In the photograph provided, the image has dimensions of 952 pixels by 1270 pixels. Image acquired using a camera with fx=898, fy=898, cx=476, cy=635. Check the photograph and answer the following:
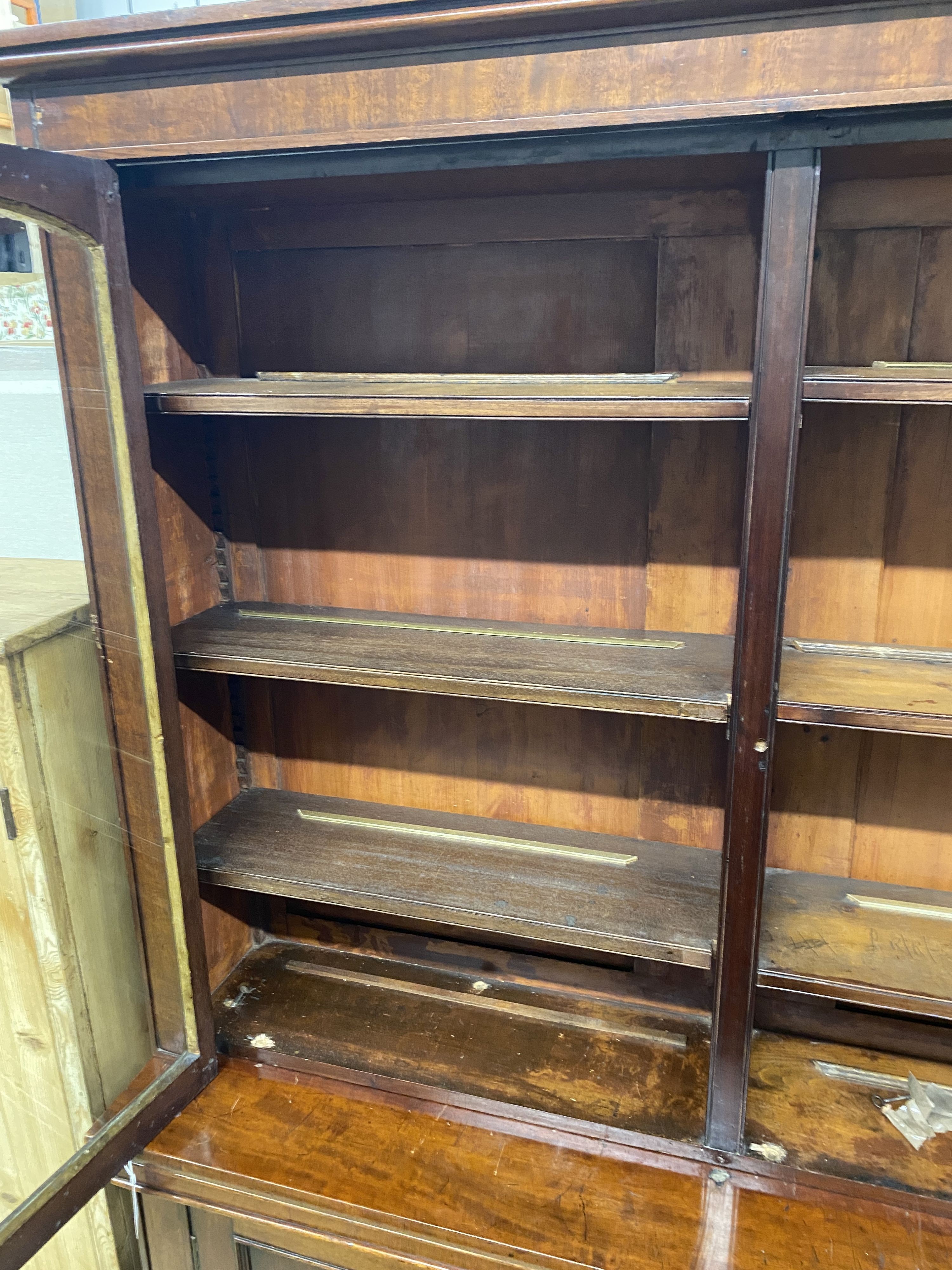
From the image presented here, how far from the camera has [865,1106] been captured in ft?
4.94

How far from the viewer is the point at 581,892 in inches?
60.9

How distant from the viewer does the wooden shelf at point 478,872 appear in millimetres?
1459

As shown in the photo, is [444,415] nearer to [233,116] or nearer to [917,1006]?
[233,116]

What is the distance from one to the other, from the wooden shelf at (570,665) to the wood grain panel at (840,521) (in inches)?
2.0

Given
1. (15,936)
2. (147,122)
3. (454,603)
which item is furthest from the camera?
(454,603)

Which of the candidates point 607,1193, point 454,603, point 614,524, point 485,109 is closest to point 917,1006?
point 607,1193

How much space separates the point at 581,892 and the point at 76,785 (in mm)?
857

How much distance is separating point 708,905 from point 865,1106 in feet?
1.43

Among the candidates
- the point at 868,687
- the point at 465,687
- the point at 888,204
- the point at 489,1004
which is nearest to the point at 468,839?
the point at 489,1004

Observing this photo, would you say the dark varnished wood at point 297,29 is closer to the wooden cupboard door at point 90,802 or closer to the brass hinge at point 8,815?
the wooden cupboard door at point 90,802

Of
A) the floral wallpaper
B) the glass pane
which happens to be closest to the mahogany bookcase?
the glass pane

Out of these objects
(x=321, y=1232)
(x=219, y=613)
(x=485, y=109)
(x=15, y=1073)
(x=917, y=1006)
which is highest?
(x=485, y=109)

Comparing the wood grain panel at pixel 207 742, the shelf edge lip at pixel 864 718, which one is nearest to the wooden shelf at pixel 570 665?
the shelf edge lip at pixel 864 718

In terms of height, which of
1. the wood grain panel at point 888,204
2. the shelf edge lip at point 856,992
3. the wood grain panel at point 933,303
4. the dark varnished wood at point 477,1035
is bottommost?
the dark varnished wood at point 477,1035
